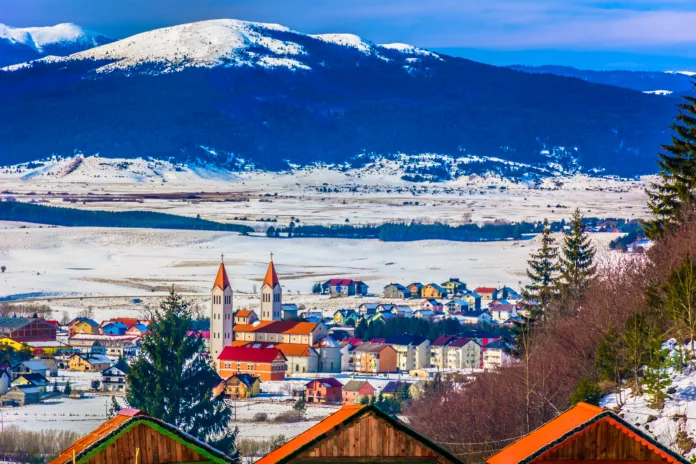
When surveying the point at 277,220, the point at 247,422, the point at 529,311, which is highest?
the point at 277,220

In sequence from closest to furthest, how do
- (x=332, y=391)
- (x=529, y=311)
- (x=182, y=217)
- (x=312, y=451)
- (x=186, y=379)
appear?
1. (x=312, y=451)
2. (x=186, y=379)
3. (x=529, y=311)
4. (x=332, y=391)
5. (x=182, y=217)

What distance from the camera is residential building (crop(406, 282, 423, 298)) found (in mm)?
101787

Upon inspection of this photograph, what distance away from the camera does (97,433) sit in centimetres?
1395

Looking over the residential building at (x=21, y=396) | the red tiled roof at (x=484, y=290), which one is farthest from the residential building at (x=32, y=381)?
the red tiled roof at (x=484, y=290)

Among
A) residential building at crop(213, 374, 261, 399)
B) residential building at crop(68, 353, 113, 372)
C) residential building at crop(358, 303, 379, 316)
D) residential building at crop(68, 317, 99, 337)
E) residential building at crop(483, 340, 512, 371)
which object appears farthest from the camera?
residential building at crop(358, 303, 379, 316)

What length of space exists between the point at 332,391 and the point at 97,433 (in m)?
49.6

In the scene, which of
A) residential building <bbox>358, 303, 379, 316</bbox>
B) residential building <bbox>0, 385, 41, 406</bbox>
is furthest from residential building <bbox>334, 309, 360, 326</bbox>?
residential building <bbox>0, 385, 41, 406</bbox>

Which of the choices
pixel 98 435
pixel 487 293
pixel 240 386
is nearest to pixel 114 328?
pixel 240 386

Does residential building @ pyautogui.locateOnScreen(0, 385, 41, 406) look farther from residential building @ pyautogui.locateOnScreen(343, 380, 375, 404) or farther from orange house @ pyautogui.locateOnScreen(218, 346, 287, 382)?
orange house @ pyautogui.locateOnScreen(218, 346, 287, 382)

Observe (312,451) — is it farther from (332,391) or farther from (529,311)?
(332,391)

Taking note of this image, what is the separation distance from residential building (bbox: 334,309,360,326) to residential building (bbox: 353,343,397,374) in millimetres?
11345

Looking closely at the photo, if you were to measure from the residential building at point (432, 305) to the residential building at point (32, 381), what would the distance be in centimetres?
3733

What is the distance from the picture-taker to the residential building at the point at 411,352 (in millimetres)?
75438

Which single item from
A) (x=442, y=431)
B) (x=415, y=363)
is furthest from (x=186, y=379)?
(x=415, y=363)
